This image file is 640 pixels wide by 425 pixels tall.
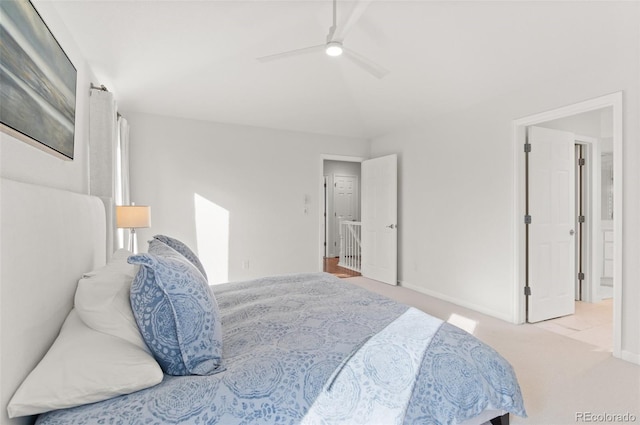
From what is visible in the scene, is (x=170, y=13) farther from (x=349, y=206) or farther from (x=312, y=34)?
(x=349, y=206)

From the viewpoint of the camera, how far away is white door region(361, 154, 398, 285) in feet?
15.9

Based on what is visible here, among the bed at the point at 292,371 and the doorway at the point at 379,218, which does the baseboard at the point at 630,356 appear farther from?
the doorway at the point at 379,218

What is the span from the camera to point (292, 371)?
3.82 ft

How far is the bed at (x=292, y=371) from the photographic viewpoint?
3.20 feet

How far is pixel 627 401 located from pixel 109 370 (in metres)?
2.82

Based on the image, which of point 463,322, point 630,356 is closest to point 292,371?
point 463,322

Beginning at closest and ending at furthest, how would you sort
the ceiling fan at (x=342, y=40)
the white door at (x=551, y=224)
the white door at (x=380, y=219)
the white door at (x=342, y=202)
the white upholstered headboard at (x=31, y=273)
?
the white upholstered headboard at (x=31, y=273) → the ceiling fan at (x=342, y=40) → the white door at (x=551, y=224) → the white door at (x=380, y=219) → the white door at (x=342, y=202)

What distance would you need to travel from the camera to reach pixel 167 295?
1.13 metres

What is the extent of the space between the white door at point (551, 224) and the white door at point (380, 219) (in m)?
1.84

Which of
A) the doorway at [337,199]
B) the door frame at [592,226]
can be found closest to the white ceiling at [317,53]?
the door frame at [592,226]

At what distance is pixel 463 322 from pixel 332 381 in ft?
8.60

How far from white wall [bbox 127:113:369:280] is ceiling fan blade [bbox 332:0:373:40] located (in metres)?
2.69

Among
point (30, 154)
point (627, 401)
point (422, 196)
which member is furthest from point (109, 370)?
point (422, 196)

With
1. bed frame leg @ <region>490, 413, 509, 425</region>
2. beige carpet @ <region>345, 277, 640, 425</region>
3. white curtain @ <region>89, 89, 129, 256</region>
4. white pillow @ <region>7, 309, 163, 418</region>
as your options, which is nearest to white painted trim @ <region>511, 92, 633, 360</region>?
beige carpet @ <region>345, 277, 640, 425</region>
